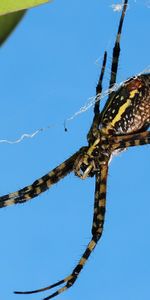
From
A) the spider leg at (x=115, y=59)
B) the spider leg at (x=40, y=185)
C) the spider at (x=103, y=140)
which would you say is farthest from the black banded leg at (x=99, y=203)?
the spider leg at (x=115, y=59)

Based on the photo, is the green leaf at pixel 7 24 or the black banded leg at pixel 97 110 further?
the black banded leg at pixel 97 110

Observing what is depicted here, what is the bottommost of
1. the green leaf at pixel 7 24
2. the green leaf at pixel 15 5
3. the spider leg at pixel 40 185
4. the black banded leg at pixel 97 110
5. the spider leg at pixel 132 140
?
the green leaf at pixel 15 5

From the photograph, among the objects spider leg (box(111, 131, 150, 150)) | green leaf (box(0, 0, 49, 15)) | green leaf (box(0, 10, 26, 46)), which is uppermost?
spider leg (box(111, 131, 150, 150))

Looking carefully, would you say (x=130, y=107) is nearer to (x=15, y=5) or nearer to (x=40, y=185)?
(x=40, y=185)

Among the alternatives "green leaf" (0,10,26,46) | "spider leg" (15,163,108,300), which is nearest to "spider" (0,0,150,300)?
"spider leg" (15,163,108,300)

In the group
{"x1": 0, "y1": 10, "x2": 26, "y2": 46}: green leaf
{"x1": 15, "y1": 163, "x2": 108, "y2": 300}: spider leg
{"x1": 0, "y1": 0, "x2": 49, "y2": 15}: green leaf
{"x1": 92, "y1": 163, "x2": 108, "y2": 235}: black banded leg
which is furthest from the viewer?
{"x1": 92, "y1": 163, "x2": 108, "y2": 235}: black banded leg

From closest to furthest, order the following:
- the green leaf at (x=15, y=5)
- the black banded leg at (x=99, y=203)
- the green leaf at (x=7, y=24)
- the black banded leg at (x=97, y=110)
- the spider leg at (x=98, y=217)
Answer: the green leaf at (x=15, y=5) → the green leaf at (x=7, y=24) → the black banded leg at (x=97, y=110) → the spider leg at (x=98, y=217) → the black banded leg at (x=99, y=203)

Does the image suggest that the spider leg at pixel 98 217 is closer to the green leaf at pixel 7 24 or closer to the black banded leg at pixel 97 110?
the black banded leg at pixel 97 110

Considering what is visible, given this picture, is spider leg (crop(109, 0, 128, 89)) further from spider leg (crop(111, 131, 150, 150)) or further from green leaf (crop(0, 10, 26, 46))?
green leaf (crop(0, 10, 26, 46))

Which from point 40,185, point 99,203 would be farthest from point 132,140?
point 40,185
